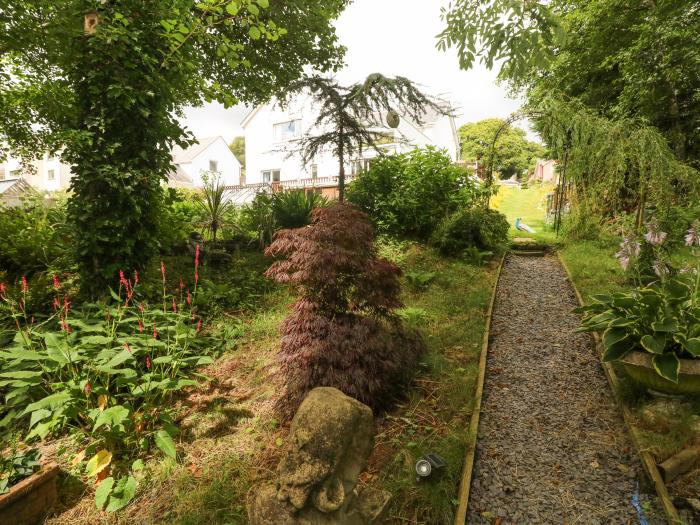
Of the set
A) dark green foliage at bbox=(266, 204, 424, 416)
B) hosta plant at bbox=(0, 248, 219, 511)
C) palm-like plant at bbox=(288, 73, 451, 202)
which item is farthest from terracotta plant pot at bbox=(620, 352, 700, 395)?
palm-like plant at bbox=(288, 73, 451, 202)

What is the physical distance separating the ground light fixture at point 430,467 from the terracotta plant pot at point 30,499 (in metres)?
2.10

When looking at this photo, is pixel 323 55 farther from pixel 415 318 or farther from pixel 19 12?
pixel 415 318

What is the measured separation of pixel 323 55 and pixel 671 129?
9521 millimetres

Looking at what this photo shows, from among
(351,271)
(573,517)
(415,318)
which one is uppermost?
(351,271)

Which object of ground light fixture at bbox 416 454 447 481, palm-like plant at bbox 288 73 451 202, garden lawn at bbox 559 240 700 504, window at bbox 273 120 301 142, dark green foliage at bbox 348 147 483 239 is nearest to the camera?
ground light fixture at bbox 416 454 447 481

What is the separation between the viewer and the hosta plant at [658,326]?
2.59 m

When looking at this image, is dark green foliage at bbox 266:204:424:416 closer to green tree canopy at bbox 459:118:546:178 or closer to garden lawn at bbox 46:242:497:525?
garden lawn at bbox 46:242:497:525

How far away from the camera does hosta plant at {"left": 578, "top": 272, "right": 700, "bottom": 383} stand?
8.51ft

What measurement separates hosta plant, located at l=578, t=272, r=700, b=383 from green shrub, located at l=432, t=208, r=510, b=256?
4.27 m

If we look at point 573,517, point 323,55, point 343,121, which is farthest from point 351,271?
point 323,55

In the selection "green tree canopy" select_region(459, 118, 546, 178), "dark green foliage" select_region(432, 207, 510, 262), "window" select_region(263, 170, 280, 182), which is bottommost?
"dark green foliage" select_region(432, 207, 510, 262)

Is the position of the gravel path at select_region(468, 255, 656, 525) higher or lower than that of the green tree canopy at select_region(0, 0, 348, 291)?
lower

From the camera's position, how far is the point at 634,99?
970 cm

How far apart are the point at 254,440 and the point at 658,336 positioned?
10.1 feet
